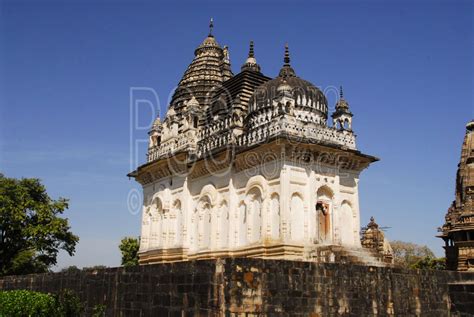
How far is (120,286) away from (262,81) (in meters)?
16.1

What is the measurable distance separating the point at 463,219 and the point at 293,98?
27340 mm

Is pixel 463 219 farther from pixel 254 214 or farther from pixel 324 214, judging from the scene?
pixel 254 214

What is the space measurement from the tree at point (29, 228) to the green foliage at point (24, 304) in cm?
1862

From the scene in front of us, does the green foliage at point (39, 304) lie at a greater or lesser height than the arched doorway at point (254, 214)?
lesser

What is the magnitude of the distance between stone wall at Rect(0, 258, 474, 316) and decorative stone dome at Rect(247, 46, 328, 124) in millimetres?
9606

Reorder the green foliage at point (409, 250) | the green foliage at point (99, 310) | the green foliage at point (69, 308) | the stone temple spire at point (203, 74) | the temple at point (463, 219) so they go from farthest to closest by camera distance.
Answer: the green foliage at point (409, 250)
the temple at point (463, 219)
the stone temple spire at point (203, 74)
the green foliage at point (99, 310)
the green foliage at point (69, 308)

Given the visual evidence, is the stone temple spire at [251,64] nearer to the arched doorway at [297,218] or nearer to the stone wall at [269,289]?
the arched doorway at [297,218]

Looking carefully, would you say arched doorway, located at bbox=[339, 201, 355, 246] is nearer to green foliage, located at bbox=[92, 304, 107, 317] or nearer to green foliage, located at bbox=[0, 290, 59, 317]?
green foliage, located at bbox=[92, 304, 107, 317]

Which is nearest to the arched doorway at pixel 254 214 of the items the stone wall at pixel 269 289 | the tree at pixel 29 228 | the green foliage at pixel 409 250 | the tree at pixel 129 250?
the stone wall at pixel 269 289

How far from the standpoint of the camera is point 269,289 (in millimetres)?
11836

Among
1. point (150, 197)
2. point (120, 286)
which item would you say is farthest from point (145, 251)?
point (120, 286)

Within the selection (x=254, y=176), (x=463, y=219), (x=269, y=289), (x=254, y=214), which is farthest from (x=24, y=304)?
(x=463, y=219)

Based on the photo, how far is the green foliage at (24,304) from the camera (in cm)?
1428

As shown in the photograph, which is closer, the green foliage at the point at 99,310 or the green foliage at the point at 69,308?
the green foliage at the point at 69,308
